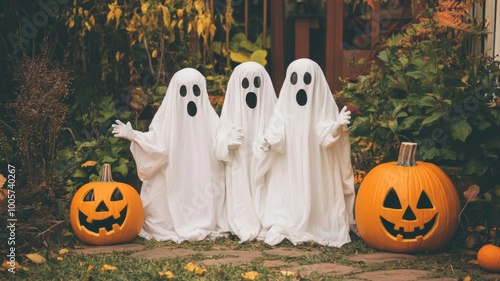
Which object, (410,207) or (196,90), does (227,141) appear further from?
(410,207)

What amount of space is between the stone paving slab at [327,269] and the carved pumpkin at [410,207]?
1.78 ft

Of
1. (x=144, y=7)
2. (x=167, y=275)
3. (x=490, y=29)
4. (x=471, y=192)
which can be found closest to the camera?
(x=167, y=275)

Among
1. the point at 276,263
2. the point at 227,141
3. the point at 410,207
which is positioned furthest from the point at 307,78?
the point at 276,263

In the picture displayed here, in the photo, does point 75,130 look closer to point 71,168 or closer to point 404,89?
point 71,168

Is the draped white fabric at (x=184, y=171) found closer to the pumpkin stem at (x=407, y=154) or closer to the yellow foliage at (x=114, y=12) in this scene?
the pumpkin stem at (x=407, y=154)

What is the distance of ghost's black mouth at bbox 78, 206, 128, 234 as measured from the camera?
21.6ft

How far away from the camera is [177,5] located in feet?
30.6

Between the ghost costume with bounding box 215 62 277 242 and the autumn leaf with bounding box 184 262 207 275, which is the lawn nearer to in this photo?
the autumn leaf with bounding box 184 262 207 275

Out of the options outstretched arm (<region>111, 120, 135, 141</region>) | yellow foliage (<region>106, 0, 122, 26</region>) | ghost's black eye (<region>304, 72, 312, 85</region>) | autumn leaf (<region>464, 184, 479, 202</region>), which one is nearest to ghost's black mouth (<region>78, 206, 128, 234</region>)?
outstretched arm (<region>111, 120, 135, 141</region>)

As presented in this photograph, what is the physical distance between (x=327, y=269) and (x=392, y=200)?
0.84 m

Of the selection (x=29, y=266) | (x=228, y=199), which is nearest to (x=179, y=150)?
(x=228, y=199)

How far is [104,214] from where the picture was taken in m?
6.54

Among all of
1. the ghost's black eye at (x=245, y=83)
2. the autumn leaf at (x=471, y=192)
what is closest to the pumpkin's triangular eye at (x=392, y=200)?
the autumn leaf at (x=471, y=192)

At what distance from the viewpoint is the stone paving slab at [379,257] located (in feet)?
19.9
